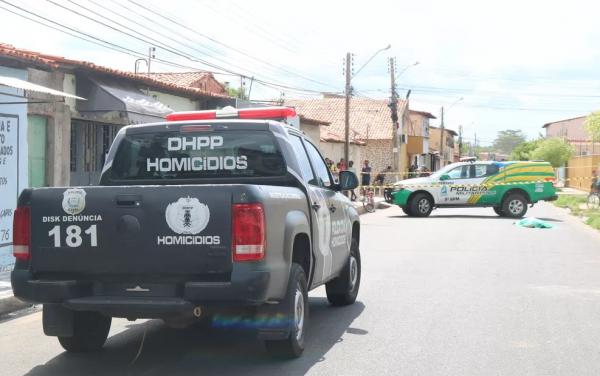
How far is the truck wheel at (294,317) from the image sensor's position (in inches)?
233

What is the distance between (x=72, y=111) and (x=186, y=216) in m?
11.3

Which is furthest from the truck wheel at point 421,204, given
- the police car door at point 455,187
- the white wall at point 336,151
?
the white wall at point 336,151

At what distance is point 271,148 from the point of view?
22.7 ft

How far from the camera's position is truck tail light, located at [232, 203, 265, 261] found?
5363mm

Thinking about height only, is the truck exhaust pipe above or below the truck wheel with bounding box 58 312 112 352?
above

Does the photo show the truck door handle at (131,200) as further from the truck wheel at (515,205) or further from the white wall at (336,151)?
the white wall at (336,151)

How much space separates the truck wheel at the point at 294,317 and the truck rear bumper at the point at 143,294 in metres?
0.46

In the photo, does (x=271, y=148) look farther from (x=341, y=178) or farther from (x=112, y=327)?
(x=112, y=327)

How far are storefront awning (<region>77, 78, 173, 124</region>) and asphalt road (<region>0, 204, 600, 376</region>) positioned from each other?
6.91 metres

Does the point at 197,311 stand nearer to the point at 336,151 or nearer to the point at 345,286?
the point at 345,286

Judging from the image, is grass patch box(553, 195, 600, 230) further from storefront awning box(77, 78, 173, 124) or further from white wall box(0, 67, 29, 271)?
white wall box(0, 67, 29, 271)

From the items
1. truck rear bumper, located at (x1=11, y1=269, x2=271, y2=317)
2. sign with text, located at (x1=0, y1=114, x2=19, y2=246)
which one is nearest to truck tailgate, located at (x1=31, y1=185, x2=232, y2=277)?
truck rear bumper, located at (x1=11, y1=269, x2=271, y2=317)

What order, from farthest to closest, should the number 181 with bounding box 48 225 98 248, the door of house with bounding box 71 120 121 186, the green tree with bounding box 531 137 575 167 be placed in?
the green tree with bounding box 531 137 575 167 → the door of house with bounding box 71 120 121 186 → the number 181 with bounding box 48 225 98 248

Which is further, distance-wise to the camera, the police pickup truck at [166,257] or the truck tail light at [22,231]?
the truck tail light at [22,231]
